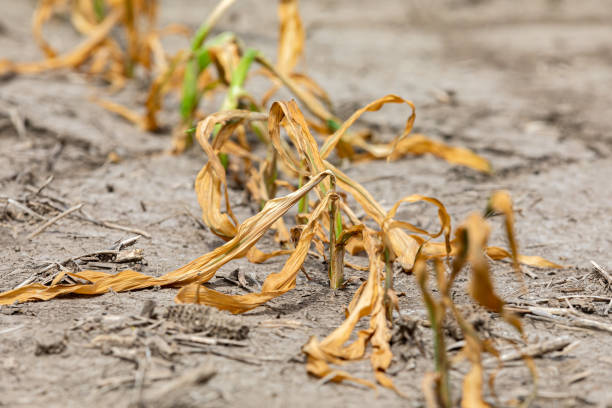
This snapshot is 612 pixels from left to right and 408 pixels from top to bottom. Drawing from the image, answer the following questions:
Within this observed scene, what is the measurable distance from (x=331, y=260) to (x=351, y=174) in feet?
3.09

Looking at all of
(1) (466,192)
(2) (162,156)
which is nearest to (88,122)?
(2) (162,156)

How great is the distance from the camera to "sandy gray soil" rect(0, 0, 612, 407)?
1.04 meters

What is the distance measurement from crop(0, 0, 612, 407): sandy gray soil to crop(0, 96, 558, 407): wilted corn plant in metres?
0.04

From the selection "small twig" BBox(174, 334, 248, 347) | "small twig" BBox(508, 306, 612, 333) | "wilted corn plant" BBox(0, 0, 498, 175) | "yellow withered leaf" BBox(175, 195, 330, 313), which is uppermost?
"wilted corn plant" BBox(0, 0, 498, 175)

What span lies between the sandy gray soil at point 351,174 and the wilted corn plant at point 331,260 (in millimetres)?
37

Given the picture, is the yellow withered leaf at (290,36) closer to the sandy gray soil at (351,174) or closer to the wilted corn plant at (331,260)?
the sandy gray soil at (351,174)

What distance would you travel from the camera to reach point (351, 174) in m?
2.28

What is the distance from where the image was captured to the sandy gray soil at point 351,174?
104 cm

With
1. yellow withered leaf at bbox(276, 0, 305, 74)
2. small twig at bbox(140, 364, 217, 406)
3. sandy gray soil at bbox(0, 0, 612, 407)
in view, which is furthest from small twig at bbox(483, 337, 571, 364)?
yellow withered leaf at bbox(276, 0, 305, 74)

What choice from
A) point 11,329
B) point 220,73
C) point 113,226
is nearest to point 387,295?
point 11,329

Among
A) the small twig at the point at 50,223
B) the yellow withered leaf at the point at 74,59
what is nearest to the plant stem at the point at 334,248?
the small twig at the point at 50,223

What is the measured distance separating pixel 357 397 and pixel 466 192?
4.15 feet

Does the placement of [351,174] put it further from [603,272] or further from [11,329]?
[11,329]

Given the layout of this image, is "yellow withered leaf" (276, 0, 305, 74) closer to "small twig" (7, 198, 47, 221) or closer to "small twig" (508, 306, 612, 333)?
"small twig" (7, 198, 47, 221)
